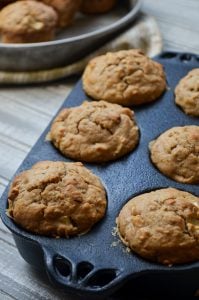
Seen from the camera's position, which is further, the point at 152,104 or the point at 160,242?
the point at 152,104

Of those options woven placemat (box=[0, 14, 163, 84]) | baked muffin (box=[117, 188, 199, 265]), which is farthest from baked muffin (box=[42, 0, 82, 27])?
baked muffin (box=[117, 188, 199, 265])

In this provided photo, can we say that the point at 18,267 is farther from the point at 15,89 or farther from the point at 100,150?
the point at 15,89

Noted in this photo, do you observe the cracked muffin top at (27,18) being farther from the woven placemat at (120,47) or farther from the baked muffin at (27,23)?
the woven placemat at (120,47)

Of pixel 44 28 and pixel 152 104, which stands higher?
pixel 44 28

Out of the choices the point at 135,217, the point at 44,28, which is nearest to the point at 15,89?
the point at 44,28

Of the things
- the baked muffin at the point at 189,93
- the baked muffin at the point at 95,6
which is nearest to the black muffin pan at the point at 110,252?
the baked muffin at the point at 189,93

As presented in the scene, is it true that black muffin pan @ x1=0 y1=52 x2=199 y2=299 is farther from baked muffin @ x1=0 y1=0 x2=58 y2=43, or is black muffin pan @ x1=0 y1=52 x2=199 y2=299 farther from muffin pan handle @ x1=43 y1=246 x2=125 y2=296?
baked muffin @ x1=0 y1=0 x2=58 y2=43
